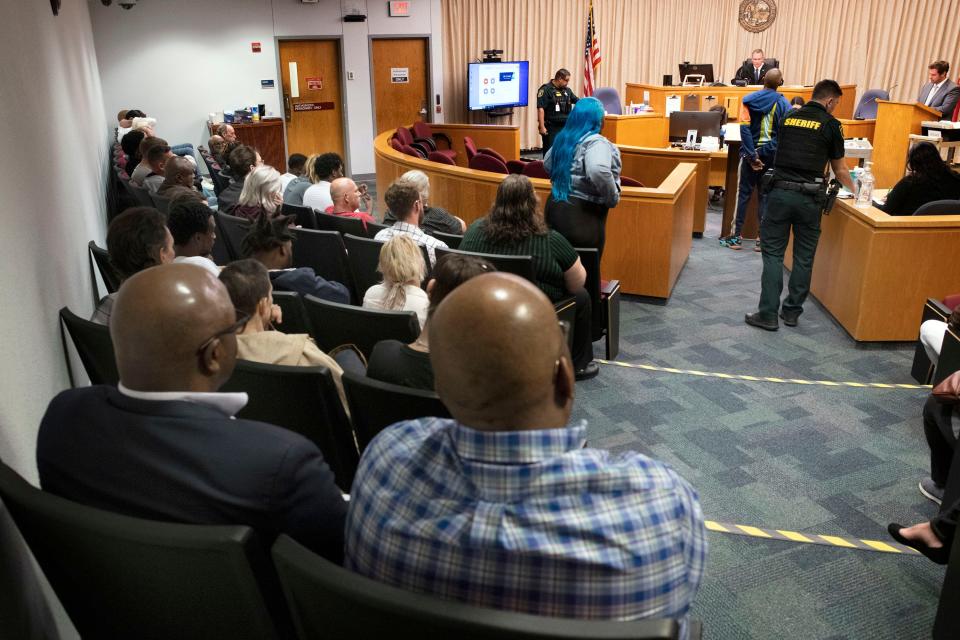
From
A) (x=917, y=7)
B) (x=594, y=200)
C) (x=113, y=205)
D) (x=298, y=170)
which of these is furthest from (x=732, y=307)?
(x=917, y=7)

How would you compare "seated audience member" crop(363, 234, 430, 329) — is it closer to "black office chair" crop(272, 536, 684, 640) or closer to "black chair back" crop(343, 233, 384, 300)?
"black chair back" crop(343, 233, 384, 300)

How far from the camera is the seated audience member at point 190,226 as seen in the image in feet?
10.4

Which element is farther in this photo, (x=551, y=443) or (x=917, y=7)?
(x=917, y=7)

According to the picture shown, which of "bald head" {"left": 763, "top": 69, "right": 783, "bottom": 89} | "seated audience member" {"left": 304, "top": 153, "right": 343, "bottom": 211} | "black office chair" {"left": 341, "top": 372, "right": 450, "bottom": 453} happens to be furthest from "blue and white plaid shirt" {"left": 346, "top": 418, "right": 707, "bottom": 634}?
"bald head" {"left": 763, "top": 69, "right": 783, "bottom": 89}

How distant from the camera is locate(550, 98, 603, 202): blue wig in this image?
178 inches

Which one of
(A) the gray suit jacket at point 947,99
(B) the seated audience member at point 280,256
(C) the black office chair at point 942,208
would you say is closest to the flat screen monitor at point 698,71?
(A) the gray suit jacket at point 947,99

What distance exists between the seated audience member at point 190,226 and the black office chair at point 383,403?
147cm

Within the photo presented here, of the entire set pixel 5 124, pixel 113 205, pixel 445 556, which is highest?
pixel 5 124

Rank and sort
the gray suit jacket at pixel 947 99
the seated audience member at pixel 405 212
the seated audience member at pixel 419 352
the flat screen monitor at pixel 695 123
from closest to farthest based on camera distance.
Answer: the seated audience member at pixel 419 352 → the seated audience member at pixel 405 212 → the gray suit jacket at pixel 947 99 → the flat screen monitor at pixel 695 123

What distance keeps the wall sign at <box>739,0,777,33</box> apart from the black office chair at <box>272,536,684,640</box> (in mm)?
14052

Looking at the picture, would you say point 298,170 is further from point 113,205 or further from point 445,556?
point 445,556

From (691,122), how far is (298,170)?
4903 millimetres

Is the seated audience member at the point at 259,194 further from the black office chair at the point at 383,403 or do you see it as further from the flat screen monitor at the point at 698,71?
the flat screen monitor at the point at 698,71

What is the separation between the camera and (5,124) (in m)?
2.39
